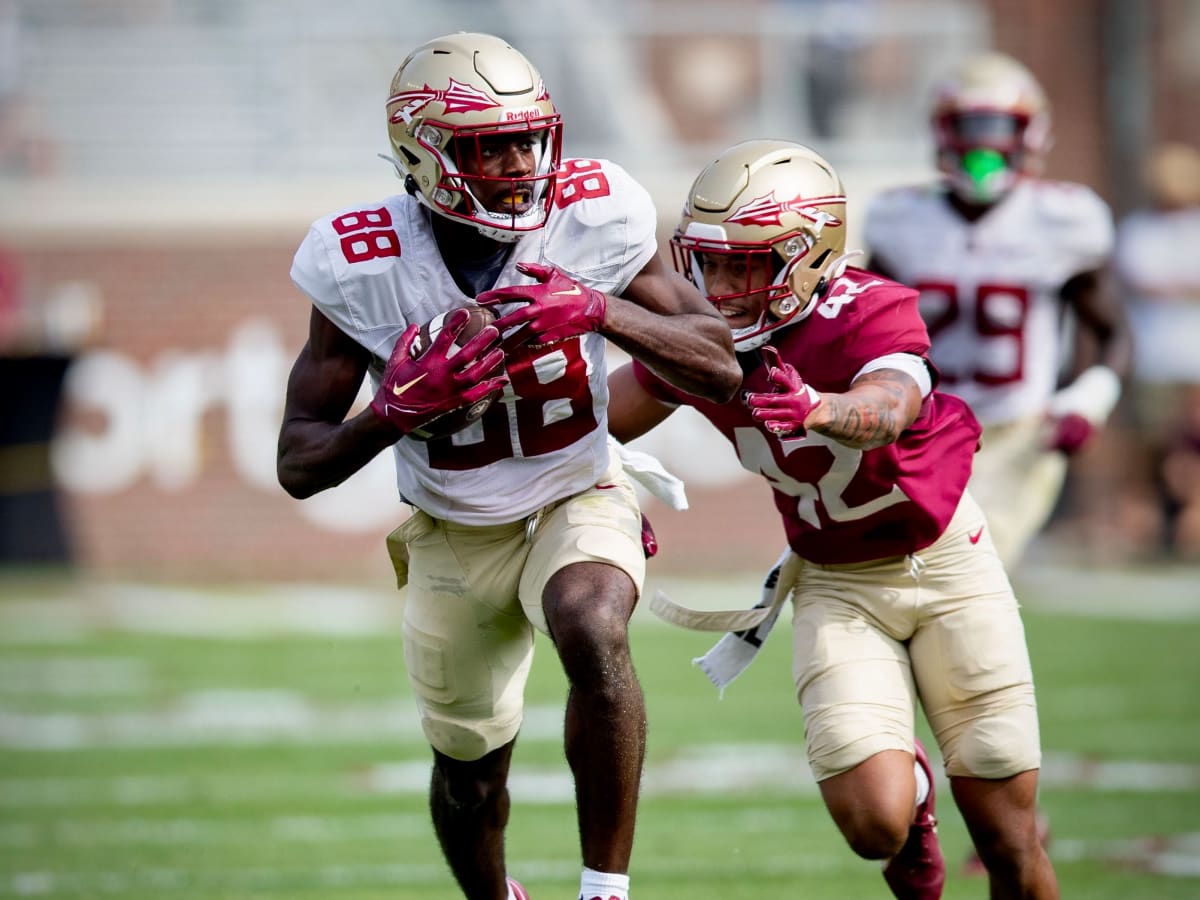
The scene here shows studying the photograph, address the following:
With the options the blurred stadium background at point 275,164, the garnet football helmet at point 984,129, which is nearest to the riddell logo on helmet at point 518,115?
the garnet football helmet at point 984,129

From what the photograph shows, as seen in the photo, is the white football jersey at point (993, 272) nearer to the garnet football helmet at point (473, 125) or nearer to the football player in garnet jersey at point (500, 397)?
the football player in garnet jersey at point (500, 397)

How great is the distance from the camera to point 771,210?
412 centimetres

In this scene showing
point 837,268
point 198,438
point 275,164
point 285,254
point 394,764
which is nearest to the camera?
point 837,268

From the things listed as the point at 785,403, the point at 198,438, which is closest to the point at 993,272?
the point at 785,403

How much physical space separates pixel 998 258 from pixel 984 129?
0.43 m

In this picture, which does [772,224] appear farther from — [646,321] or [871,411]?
[871,411]

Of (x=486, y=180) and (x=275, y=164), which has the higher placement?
(x=486, y=180)

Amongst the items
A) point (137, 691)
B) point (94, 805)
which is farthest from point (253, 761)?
point (137, 691)

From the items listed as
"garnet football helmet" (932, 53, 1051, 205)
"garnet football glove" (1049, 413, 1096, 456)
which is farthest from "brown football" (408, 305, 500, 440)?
"garnet football helmet" (932, 53, 1051, 205)

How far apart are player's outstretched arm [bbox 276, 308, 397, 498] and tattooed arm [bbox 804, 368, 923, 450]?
943 millimetres

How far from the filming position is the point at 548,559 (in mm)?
4156

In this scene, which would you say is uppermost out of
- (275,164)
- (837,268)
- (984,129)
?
(837,268)

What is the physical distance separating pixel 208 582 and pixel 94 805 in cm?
684

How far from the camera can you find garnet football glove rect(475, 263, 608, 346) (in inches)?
147
